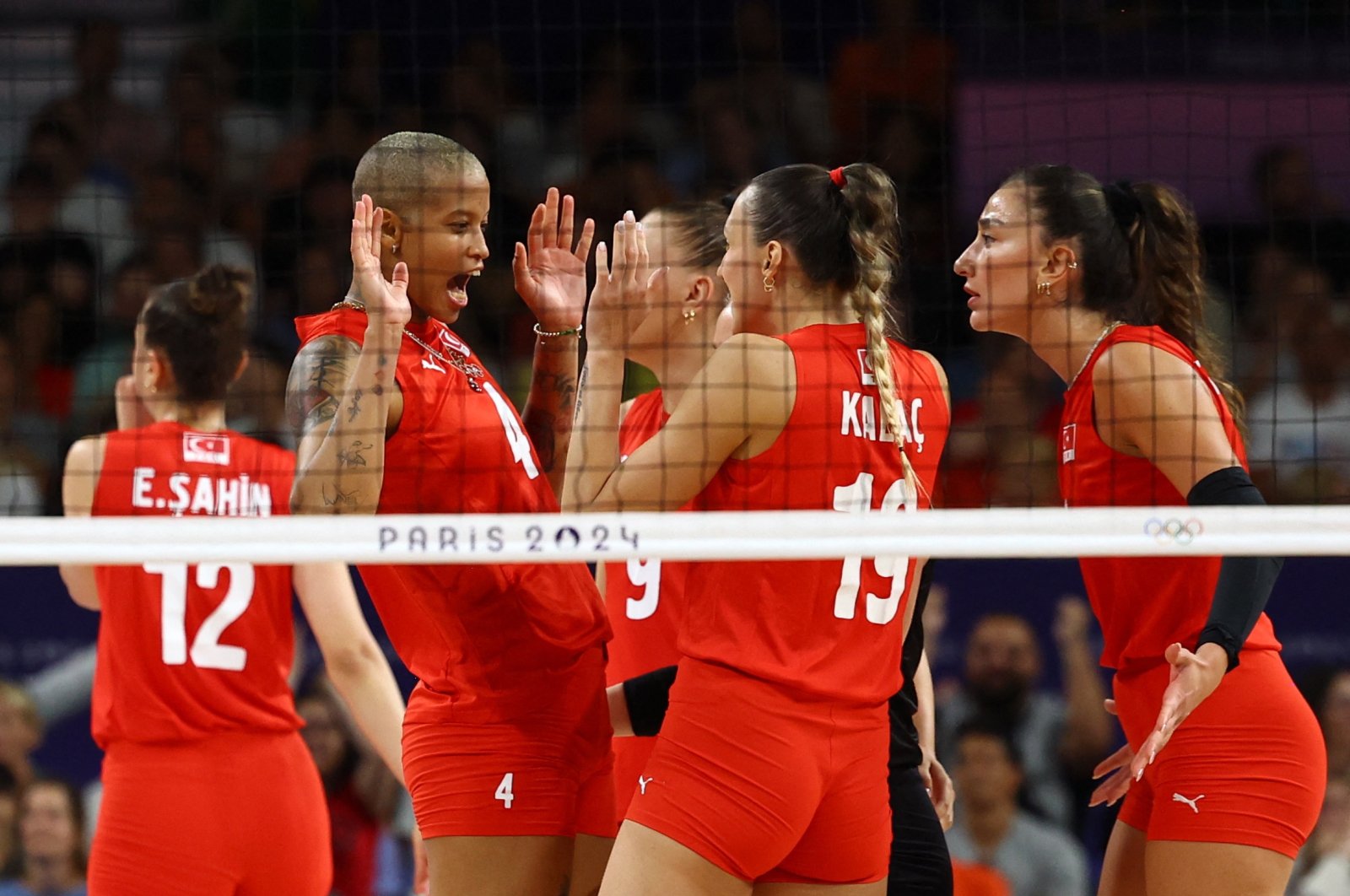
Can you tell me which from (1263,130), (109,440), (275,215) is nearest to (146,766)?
(109,440)

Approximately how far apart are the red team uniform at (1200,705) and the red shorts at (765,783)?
80 centimetres

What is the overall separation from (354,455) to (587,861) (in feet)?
3.91

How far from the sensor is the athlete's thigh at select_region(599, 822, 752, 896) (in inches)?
142

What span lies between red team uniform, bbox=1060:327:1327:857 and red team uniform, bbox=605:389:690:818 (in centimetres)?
106

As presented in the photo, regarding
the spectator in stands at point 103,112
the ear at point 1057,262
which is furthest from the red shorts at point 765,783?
the spectator in stands at point 103,112

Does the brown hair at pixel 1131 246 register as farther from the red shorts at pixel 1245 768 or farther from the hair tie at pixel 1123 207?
the red shorts at pixel 1245 768

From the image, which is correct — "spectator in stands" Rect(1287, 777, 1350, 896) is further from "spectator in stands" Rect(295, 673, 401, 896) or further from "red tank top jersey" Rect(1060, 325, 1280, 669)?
"spectator in stands" Rect(295, 673, 401, 896)

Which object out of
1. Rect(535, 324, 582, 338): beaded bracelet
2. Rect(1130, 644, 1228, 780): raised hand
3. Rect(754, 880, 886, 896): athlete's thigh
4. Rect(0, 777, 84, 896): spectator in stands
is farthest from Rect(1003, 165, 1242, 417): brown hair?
Rect(0, 777, 84, 896): spectator in stands

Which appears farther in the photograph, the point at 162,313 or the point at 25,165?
the point at 25,165

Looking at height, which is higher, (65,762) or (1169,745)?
(1169,745)

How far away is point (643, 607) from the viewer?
471cm

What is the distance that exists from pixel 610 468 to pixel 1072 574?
349 centimetres

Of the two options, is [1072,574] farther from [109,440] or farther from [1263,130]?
[109,440]

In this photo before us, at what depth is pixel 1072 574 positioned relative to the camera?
7.02m
